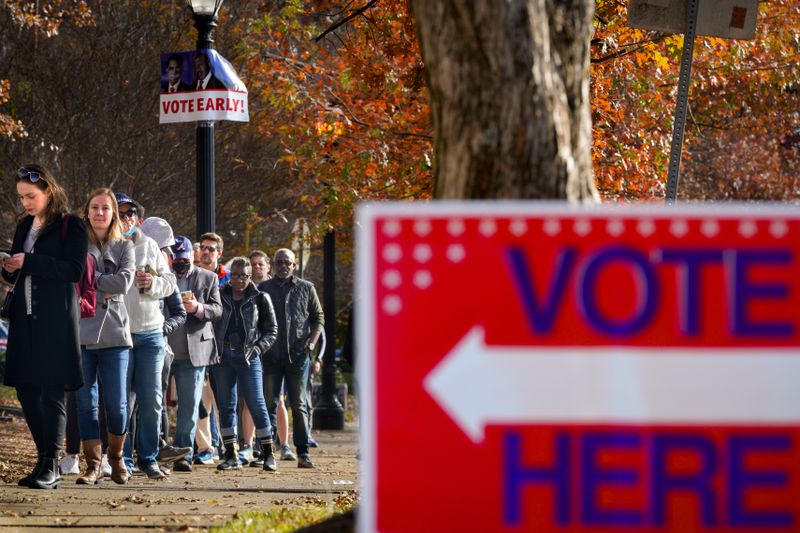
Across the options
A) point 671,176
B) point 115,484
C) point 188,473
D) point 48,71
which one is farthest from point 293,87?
point 671,176

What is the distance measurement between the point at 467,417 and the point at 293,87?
15.8 m

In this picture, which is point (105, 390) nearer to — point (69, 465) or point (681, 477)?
point (69, 465)

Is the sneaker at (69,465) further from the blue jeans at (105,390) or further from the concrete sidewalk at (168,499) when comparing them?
the blue jeans at (105,390)

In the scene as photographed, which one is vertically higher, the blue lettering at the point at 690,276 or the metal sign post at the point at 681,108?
the metal sign post at the point at 681,108

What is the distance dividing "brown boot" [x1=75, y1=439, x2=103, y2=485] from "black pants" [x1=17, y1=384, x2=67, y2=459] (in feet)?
1.52

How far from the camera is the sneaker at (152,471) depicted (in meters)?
10.5

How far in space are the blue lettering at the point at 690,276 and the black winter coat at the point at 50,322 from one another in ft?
20.6

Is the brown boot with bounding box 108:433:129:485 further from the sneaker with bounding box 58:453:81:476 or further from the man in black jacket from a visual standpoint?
the man in black jacket

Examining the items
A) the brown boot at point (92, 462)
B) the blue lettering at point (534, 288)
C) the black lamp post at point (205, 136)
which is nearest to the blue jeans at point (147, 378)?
the brown boot at point (92, 462)

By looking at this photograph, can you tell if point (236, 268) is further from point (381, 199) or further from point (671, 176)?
point (671, 176)

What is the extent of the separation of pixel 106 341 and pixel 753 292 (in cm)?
683

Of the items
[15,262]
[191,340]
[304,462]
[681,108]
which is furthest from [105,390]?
[681,108]

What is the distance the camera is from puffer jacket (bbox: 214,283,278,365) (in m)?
12.2

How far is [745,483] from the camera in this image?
11.4 feet
